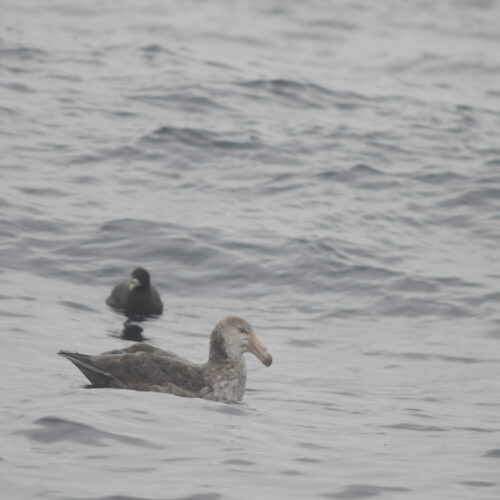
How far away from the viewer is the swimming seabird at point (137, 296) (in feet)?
58.2

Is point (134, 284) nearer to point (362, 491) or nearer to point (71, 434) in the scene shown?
point (71, 434)

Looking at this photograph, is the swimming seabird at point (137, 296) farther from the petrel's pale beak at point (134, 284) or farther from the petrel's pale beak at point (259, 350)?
the petrel's pale beak at point (259, 350)

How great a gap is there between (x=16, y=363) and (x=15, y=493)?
14.8ft

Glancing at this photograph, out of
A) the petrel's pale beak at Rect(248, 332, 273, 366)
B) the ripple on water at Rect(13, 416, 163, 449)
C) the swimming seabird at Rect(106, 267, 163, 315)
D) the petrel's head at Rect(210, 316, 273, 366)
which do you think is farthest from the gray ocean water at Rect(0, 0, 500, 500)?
the petrel's head at Rect(210, 316, 273, 366)

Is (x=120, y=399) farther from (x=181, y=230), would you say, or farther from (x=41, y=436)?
(x=181, y=230)

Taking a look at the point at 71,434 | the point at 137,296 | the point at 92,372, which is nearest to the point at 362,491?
the point at 71,434

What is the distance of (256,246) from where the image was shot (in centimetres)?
2092

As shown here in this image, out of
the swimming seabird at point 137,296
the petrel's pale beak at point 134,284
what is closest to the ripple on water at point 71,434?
the swimming seabird at point 137,296

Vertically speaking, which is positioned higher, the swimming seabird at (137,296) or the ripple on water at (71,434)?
the swimming seabird at (137,296)

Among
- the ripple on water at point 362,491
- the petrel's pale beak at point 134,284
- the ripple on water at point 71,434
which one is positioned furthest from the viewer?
the petrel's pale beak at point 134,284

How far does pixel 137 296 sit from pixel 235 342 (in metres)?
4.48

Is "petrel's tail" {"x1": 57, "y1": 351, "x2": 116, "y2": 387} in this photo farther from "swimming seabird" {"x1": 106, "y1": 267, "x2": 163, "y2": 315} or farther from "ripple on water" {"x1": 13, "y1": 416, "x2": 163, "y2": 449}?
"swimming seabird" {"x1": 106, "y1": 267, "x2": 163, "y2": 315}

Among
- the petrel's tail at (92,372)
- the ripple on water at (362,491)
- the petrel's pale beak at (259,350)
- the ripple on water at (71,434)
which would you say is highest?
the petrel's pale beak at (259,350)

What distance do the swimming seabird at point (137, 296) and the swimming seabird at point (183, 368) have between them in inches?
167
